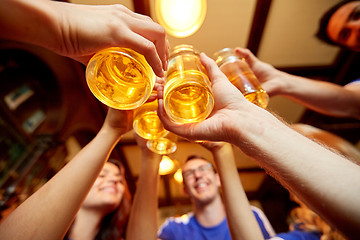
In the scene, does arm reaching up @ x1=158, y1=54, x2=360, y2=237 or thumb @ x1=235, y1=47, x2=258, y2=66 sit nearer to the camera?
arm reaching up @ x1=158, y1=54, x2=360, y2=237

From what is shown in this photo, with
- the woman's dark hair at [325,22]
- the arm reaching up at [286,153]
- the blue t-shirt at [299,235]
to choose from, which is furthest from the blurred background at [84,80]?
the arm reaching up at [286,153]

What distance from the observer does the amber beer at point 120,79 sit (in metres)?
0.69

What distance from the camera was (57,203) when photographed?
0.79m

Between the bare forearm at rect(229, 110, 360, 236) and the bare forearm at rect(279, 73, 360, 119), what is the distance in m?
0.89

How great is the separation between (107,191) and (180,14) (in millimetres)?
1549

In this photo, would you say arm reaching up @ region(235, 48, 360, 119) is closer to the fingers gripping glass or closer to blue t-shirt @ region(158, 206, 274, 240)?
blue t-shirt @ region(158, 206, 274, 240)

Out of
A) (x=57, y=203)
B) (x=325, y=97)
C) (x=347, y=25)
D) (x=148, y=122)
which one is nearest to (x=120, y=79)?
(x=148, y=122)

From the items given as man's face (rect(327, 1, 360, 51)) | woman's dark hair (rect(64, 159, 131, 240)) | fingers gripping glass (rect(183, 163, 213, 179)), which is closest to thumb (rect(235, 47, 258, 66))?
man's face (rect(327, 1, 360, 51))

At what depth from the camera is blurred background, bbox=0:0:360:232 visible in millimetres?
2357

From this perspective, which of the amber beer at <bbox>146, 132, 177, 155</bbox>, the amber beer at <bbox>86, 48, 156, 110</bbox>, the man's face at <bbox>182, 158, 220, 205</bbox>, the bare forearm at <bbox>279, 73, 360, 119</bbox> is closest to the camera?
the amber beer at <bbox>86, 48, 156, 110</bbox>

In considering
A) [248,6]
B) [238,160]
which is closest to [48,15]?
[248,6]

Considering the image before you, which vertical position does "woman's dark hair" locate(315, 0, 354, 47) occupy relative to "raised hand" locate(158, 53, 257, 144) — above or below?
above

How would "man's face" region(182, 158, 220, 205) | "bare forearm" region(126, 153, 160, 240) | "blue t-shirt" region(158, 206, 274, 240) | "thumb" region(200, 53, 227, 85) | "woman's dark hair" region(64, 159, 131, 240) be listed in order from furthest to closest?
"man's face" region(182, 158, 220, 205)
"blue t-shirt" region(158, 206, 274, 240)
"woman's dark hair" region(64, 159, 131, 240)
"bare forearm" region(126, 153, 160, 240)
"thumb" region(200, 53, 227, 85)

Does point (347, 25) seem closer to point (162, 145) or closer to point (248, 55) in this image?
point (248, 55)
